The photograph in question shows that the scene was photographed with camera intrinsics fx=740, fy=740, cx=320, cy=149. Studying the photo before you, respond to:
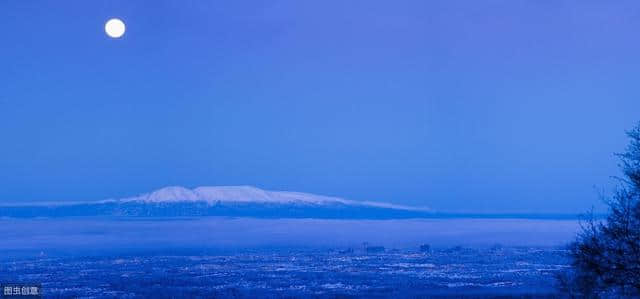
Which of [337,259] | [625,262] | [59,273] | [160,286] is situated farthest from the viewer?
[337,259]

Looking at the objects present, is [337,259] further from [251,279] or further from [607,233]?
[607,233]

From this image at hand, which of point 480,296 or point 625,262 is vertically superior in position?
point 625,262

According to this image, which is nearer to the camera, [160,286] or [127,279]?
[160,286]

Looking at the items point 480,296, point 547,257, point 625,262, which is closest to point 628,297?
point 625,262

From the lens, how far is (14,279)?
328ft

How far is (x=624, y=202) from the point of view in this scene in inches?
681

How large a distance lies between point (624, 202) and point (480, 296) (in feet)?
208

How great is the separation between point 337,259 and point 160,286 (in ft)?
218

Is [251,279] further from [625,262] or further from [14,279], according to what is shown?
[625,262]

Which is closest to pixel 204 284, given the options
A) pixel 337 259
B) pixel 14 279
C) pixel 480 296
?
pixel 14 279

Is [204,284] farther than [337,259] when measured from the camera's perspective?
No

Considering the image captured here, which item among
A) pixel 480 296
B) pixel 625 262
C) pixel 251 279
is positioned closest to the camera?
pixel 625 262

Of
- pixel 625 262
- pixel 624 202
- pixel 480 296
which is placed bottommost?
pixel 480 296

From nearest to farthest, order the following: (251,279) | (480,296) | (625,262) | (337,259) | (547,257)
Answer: (625,262) < (480,296) < (251,279) < (547,257) < (337,259)
